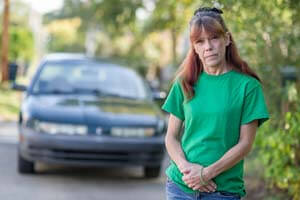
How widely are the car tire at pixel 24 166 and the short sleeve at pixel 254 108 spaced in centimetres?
513

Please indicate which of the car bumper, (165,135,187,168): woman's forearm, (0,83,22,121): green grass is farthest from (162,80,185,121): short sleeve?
(0,83,22,121): green grass

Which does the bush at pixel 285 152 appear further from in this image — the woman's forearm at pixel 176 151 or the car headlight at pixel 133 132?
→ the woman's forearm at pixel 176 151

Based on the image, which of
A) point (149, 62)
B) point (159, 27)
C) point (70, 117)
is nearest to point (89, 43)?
point (149, 62)

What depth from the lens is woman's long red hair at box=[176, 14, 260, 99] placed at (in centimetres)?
294

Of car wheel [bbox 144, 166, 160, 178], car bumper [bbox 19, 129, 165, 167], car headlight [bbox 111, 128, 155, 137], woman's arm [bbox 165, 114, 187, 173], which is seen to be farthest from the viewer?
car wheel [bbox 144, 166, 160, 178]

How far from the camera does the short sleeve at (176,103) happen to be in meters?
3.05

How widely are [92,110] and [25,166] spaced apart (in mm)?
1085

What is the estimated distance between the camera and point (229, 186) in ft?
9.61

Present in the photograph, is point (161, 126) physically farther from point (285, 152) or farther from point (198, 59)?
point (198, 59)

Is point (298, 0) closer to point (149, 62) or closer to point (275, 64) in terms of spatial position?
point (275, 64)

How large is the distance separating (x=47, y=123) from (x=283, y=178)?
281 cm

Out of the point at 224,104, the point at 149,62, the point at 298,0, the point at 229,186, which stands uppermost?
the point at 298,0

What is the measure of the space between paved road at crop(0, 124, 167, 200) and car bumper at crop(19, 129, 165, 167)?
30 cm

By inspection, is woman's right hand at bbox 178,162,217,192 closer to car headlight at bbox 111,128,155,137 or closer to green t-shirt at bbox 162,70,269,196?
green t-shirt at bbox 162,70,269,196
